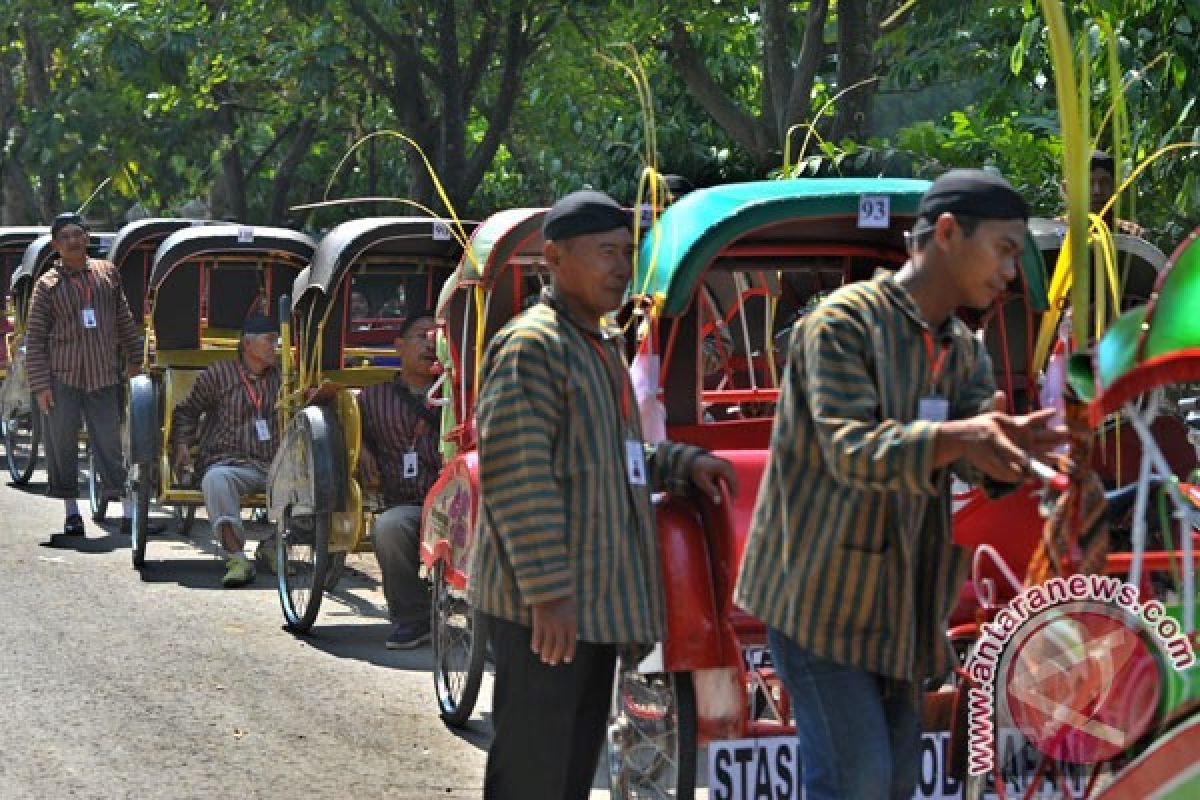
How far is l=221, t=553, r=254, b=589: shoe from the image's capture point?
39.6ft

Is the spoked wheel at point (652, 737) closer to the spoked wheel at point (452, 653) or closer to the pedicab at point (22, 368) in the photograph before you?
the spoked wheel at point (452, 653)

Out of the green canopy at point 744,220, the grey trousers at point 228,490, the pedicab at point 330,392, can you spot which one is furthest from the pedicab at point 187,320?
the green canopy at point 744,220

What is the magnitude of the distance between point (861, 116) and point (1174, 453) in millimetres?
7361

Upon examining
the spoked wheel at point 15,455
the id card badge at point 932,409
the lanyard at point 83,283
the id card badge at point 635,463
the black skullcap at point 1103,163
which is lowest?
the spoked wheel at point 15,455

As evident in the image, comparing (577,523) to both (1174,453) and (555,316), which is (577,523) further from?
(1174,453)

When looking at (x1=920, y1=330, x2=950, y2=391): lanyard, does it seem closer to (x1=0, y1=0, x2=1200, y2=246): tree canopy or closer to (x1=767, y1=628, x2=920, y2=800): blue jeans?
(x1=767, y1=628, x2=920, y2=800): blue jeans

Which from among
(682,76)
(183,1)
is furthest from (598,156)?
(183,1)

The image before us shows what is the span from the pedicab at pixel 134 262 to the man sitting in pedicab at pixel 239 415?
1.58 m

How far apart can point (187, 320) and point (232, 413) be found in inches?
87.1

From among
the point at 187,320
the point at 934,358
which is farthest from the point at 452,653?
the point at 187,320

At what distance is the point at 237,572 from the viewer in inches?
475

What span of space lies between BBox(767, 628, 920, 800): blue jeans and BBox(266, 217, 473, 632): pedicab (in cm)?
553

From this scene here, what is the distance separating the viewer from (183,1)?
886 inches

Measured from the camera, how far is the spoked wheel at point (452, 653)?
27.7 ft
